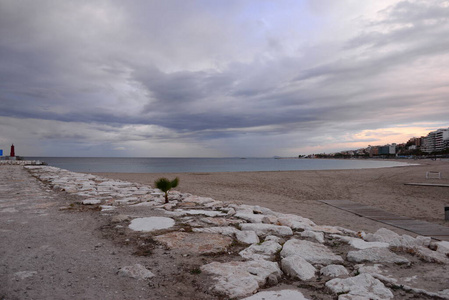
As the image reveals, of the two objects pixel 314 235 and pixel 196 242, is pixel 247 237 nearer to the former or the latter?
pixel 196 242

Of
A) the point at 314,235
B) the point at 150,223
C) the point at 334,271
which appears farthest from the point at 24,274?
the point at 314,235

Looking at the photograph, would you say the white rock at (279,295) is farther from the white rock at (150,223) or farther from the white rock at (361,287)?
the white rock at (150,223)

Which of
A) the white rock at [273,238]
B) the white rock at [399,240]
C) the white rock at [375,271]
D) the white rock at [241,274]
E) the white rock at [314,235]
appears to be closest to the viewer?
the white rock at [241,274]

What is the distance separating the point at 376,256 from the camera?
9.38 ft

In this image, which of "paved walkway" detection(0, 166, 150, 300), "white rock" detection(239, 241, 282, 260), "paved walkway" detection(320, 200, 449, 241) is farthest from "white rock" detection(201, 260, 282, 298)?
"paved walkway" detection(320, 200, 449, 241)

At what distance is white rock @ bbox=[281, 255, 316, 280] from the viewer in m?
2.46

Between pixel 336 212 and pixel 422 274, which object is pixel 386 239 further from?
pixel 336 212

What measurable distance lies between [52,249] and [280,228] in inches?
119

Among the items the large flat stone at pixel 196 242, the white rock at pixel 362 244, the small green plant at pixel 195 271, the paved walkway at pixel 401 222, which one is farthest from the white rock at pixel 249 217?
the paved walkway at pixel 401 222

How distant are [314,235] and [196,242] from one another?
Answer: 168cm

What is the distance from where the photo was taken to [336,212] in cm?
816

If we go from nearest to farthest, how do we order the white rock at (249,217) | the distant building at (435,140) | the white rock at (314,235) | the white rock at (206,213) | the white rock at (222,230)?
1. the white rock at (314,235)
2. the white rock at (222,230)
3. the white rock at (249,217)
4. the white rock at (206,213)
5. the distant building at (435,140)

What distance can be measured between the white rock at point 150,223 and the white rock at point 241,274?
5.24 ft

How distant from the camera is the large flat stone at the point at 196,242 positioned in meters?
3.11
